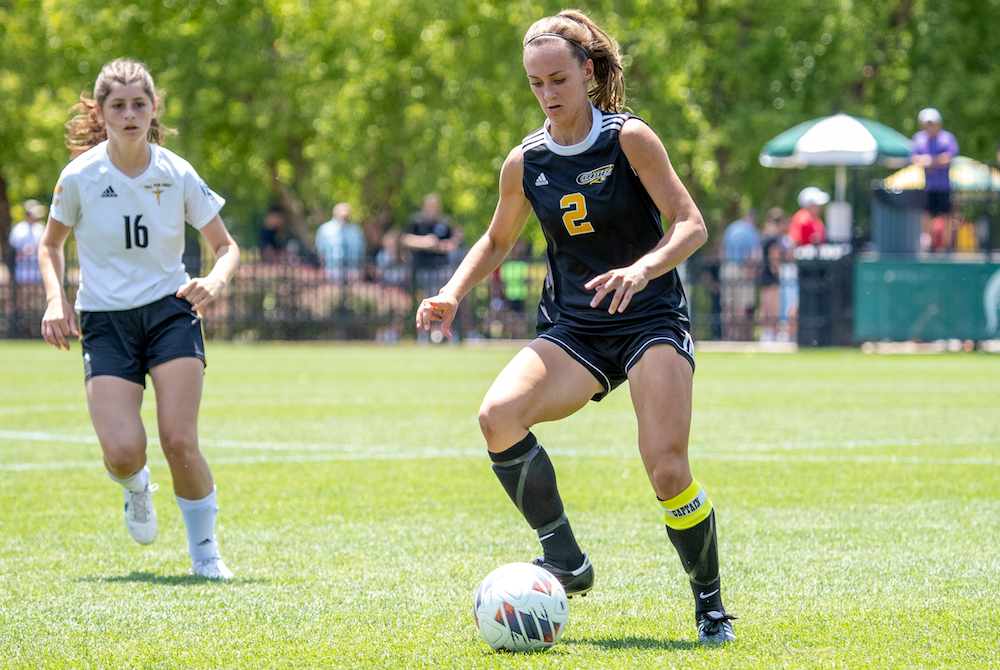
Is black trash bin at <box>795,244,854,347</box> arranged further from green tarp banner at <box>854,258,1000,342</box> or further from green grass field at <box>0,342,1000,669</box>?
green grass field at <box>0,342,1000,669</box>

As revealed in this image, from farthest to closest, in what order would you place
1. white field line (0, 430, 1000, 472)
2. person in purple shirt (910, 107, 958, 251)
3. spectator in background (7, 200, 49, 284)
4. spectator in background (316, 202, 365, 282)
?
spectator in background (7, 200, 49, 284), spectator in background (316, 202, 365, 282), person in purple shirt (910, 107, 958, 251), white field line (0, 430, 1000, 472)

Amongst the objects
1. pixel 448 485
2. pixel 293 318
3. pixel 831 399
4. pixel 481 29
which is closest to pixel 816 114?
pixel 481 29

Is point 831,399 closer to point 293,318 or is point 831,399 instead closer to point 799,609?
point 799,609

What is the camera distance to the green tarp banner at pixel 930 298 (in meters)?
19.0

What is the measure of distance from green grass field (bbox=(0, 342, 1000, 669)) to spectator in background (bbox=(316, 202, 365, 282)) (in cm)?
1037

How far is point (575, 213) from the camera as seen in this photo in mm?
4613

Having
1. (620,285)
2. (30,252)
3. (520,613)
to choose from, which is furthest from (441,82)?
(520,613)

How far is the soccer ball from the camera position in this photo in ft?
13.7

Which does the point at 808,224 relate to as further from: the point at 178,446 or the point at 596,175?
the point at 596,175

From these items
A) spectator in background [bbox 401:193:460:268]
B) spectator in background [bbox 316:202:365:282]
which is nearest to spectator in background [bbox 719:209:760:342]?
spectator in background [bbox 401:193:460:268]

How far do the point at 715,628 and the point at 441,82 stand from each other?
29.2 meters

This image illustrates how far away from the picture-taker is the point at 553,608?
4215mm

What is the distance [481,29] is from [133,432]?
2385 cm

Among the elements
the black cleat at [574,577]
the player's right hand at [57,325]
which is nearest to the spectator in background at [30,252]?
the player's right hand at [57,325]
